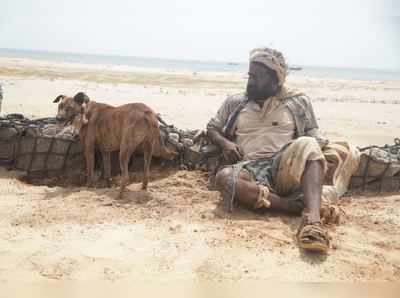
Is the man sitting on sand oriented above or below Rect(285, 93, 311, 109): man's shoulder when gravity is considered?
below

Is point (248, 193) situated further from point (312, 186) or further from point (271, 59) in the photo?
point (271, 59)

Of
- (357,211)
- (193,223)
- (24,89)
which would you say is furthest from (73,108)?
(24,89)

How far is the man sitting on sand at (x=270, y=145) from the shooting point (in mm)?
4098

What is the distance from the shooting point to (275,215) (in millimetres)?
4262

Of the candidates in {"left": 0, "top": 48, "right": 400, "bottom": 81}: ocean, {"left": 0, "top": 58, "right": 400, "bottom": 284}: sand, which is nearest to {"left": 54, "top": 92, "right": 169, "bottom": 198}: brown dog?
{"left": 0, "top": 58, "right": 400, "bottom": 284}: sand

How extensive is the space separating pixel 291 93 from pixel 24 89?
Answer: 38.4ft

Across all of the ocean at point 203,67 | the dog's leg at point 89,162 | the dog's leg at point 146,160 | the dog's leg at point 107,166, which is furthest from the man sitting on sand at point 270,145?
the ocean at point 203,67

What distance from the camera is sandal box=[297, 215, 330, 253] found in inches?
132

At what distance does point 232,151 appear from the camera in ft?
15.7

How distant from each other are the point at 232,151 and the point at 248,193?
2.39ft

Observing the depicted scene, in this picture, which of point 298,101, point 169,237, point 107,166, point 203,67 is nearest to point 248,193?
point 169,237

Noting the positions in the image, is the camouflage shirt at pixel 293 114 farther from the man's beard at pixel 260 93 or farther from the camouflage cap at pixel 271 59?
the camouflage cap at pixel 271 59

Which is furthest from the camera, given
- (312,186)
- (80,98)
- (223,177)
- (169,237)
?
(80,98)

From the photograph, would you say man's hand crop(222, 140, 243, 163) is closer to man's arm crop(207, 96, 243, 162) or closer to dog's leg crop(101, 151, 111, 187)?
man's arm crop(207, 96, 243, 162)
